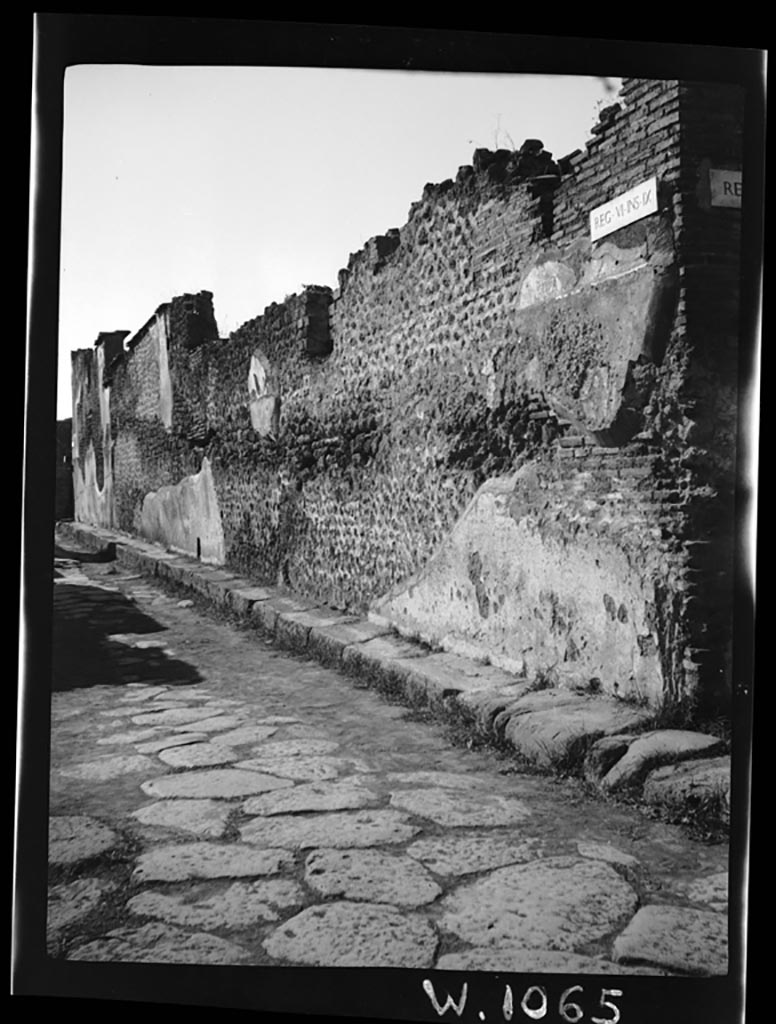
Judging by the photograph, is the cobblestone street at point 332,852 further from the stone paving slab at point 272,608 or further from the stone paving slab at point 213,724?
the stone paving slab at point 272,608

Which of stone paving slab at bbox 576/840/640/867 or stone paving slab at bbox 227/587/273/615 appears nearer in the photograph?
stone paving slab at bbox 576/840/640/867

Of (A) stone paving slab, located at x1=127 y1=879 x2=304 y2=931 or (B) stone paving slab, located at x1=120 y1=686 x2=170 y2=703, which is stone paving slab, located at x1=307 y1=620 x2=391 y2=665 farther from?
(A) stone paving slab, located at x1=127 y1=879 x2=304 y2=931

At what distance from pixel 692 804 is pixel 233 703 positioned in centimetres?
186

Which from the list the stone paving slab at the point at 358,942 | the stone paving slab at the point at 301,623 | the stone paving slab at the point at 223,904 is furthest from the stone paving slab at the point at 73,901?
the stone paving slab at the point at 301,623

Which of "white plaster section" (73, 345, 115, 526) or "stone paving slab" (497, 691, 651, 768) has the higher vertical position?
"white plaster section" (73, 345, 115, 526)

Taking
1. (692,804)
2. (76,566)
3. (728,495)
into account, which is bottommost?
(692,804)

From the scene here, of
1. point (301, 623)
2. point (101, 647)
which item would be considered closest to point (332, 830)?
point (101, 647)

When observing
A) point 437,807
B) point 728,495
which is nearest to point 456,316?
point 728,495

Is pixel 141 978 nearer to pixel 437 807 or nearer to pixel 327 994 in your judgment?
pixel 327 994

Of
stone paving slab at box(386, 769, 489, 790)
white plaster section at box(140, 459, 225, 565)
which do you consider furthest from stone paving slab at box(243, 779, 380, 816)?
white plaster section at box(140, 459, 225, 565)

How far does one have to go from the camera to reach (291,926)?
235 cm

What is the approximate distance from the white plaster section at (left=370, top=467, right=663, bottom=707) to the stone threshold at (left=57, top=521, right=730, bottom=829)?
0.30 ft

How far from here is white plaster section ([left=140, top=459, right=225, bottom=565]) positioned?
5156 millimetres

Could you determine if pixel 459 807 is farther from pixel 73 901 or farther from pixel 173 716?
pixel 173 716
